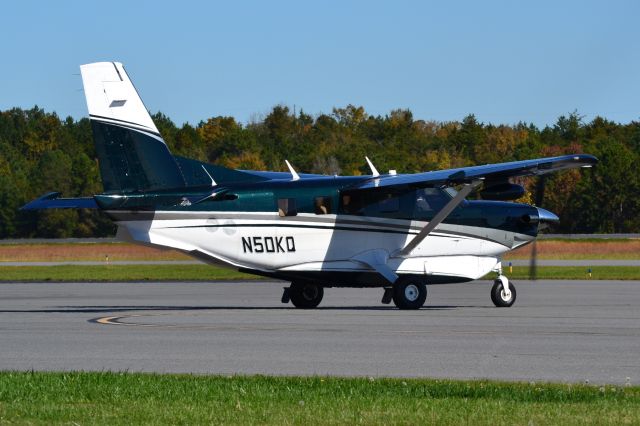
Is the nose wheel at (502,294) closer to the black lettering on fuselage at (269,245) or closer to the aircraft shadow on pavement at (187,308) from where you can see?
the aircraft shadow on pavement at (187,308)

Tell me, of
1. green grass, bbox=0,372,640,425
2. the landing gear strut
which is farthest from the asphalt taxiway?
green grass, bbox=0,372,640,425

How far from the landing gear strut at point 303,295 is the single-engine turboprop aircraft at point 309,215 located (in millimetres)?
23

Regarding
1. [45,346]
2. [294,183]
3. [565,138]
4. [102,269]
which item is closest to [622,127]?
[565,138]

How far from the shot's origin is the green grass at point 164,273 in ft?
145

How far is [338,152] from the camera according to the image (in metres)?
99.2

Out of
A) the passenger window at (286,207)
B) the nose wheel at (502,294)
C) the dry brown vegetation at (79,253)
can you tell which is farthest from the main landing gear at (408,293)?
the dry brown vegetation at (79,253)

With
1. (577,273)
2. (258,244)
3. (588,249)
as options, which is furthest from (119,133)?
(588,249)

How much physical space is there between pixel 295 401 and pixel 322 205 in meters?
14.7

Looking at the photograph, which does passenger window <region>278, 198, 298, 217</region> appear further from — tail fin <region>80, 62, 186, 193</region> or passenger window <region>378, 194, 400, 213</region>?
tail fin <region>80, 62, 186, 193</region>

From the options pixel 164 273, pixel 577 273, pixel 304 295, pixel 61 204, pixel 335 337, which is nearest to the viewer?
pixel 335 337

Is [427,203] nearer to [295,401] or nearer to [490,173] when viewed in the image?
[490,173]

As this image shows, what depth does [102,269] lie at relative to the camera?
5219 cm

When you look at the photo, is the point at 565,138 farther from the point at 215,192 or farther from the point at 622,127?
the point at 215,192

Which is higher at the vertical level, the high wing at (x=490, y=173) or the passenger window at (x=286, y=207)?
the high wing at (x=490, y=173)
